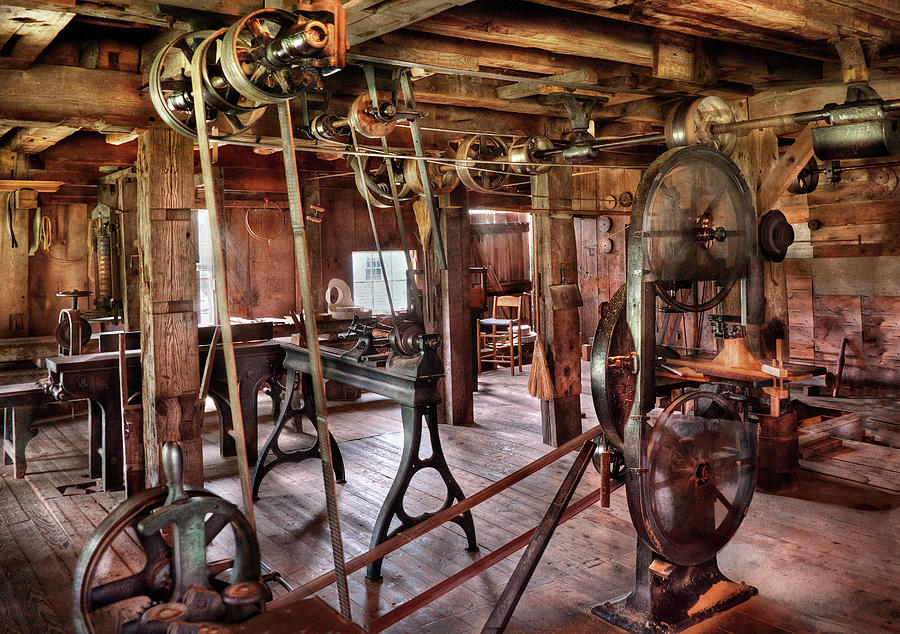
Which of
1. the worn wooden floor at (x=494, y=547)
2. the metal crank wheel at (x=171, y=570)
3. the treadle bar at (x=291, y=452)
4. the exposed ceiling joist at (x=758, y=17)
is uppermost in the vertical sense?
the exposed ceiling joist at (x=758, y=17)

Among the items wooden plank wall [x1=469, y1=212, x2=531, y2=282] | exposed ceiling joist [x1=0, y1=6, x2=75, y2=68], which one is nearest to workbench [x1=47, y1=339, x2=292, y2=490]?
exposed ceiling joist [x1=0, y1=6, x2=75, y2=68]

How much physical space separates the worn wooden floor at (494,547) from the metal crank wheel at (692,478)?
0.39 meters

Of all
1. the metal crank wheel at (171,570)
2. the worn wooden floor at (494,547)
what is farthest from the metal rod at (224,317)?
the worn wooden floor at (494,547)

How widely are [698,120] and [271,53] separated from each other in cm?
271

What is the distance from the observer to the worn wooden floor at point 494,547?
10.6ft

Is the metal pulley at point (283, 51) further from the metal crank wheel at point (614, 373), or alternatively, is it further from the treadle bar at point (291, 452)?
the treadle bar at point (291, 452)

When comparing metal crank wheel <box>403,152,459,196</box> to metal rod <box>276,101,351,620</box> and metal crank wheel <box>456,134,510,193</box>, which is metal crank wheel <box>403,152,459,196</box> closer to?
metal crank wheel <box>456,134,510,193</box>

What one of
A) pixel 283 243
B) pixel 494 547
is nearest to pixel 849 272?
pixel 494 547

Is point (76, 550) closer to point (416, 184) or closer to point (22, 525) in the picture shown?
point (22, 525)

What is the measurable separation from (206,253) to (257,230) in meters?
0.87

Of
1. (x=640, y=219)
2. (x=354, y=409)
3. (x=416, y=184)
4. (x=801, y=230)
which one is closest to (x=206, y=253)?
(x=354, y=409)

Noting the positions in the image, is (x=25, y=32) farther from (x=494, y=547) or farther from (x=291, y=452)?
(x=494, y=547)

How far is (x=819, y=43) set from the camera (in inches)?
167

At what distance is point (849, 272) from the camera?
25.8 feet
